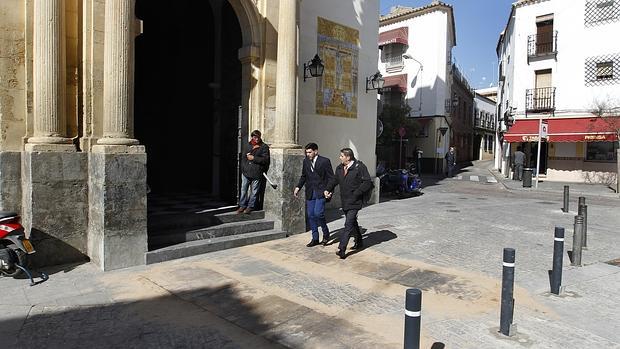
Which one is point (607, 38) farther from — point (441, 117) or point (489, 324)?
point (489, 324)

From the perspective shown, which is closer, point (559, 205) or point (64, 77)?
point (64, 77)

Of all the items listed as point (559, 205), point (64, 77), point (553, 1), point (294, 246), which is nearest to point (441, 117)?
point (553, 1)

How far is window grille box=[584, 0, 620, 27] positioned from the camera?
20656 millimetres

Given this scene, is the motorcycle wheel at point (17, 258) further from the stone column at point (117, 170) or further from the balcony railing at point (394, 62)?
the balcony railing at point (394, 62)

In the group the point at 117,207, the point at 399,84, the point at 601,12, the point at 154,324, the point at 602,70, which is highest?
the point at 601,12

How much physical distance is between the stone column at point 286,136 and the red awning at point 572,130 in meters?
15.9

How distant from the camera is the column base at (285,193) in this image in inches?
320

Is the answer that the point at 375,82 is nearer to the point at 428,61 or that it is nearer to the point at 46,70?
the point at 46,70

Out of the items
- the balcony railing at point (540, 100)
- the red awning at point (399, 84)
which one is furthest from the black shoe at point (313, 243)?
the red awning at point (399, 84)

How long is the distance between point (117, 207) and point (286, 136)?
3344 mm

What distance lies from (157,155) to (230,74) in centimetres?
367

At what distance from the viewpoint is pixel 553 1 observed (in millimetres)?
23109

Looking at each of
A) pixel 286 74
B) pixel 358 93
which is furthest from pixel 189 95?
pixel 358 93

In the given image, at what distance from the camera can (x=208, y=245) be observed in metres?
6.88
